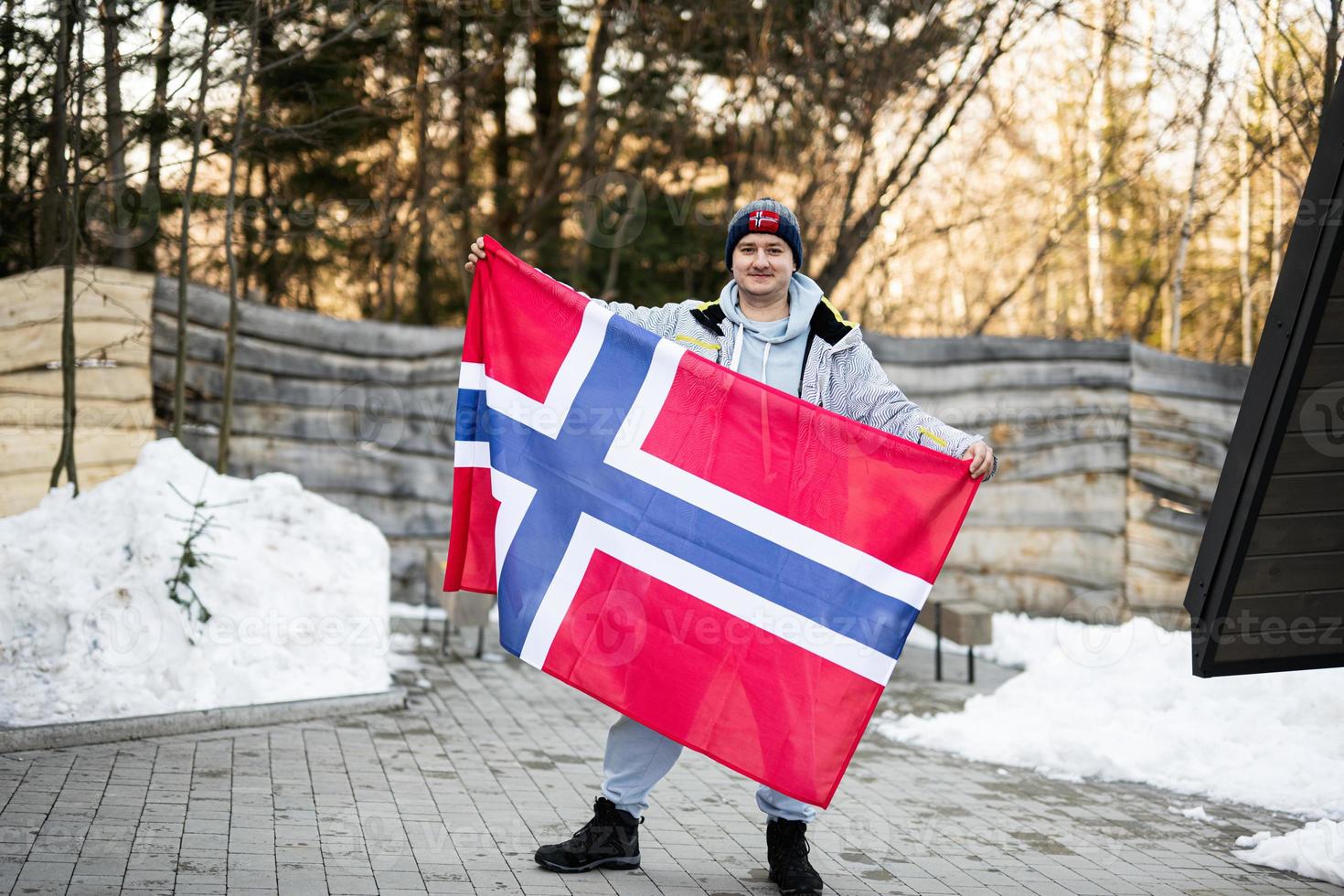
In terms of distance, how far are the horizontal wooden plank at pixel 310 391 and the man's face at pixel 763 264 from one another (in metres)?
4.87

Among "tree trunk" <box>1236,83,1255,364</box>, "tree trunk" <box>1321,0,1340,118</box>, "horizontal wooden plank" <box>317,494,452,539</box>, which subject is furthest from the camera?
"tree trunk" <box>1236,83,1255,364</box>

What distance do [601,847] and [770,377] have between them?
5.36ft

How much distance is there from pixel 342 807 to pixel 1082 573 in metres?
7.46

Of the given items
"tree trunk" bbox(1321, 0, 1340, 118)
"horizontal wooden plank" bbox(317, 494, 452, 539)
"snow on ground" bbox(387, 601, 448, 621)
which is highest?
"tree trunk" bbox(1321, 0, 1340, 118)

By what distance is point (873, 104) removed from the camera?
40.9ft

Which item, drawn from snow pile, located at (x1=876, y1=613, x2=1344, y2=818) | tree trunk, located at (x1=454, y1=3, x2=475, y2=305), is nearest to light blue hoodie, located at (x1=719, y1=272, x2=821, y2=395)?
snow pile, located at (x1=876, y1=613, x2=1344, y2=818)

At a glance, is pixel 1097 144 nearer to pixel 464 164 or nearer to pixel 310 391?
pixel 464 164

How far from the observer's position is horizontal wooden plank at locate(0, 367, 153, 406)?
7.96 m

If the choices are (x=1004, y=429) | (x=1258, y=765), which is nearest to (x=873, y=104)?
(x=1004, y=429)

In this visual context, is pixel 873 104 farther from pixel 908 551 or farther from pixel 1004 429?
pixel 908 551

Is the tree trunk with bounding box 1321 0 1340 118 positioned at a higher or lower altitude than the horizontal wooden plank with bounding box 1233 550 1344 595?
higher

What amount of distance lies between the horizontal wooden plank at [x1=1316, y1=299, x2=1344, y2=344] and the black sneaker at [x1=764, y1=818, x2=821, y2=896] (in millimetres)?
2174

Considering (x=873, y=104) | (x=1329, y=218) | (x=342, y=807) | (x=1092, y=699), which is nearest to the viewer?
(x=1329, y=218)

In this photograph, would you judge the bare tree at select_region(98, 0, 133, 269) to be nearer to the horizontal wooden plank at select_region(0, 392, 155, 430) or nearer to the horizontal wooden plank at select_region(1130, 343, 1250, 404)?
the horizontal wooden plank at select_region(0, 392, 155, 430)
